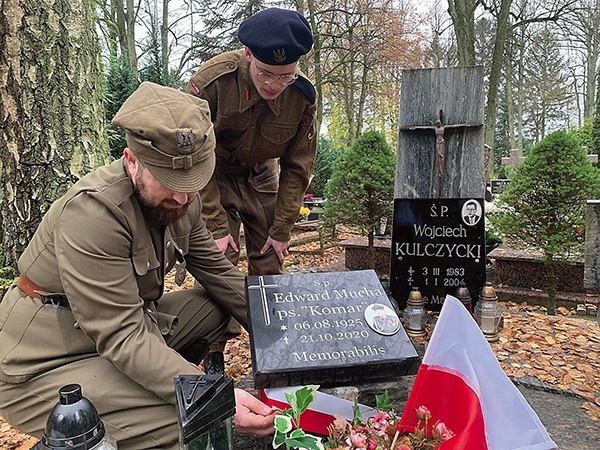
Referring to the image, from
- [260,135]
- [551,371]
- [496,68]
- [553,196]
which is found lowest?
[551,371]

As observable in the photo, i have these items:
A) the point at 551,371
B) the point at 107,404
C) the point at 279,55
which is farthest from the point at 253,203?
the point at 551,371

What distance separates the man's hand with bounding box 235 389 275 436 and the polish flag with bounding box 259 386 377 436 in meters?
0.21

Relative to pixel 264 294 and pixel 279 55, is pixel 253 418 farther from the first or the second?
pixel 279 55

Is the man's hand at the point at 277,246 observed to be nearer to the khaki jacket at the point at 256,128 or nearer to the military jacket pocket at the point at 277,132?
the khaki jacket at the point at 256,128

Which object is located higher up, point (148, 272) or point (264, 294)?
point (148, 272)

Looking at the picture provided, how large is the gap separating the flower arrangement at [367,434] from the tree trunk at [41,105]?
241cm

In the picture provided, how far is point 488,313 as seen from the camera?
329 centimetres

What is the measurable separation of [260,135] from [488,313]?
76.4 inches

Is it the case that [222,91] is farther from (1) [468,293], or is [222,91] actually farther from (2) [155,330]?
(1) [468,293]

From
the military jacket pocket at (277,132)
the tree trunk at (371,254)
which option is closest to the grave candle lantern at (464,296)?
the military jacket pocket at (277,132)

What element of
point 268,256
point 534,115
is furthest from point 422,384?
point 534,115

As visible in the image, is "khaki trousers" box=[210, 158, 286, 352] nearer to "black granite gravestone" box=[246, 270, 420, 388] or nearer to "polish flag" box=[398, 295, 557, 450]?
"black granite gravestone" box=[246, 270, 420, 388]

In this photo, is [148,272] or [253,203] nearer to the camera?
[148,272]

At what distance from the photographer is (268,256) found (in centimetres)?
320
